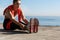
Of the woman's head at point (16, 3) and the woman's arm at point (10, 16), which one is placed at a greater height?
the woman's head at point (16, 3)

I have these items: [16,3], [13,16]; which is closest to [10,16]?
[13,16]

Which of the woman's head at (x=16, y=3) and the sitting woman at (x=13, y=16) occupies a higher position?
the woman's head at (x=16, y=3)

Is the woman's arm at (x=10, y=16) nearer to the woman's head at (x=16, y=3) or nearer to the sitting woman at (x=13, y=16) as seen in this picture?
the sitting woman at (x=13, y=16)

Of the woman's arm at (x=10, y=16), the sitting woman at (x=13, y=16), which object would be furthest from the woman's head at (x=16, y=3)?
the woman's arm at (x=10, y=16)

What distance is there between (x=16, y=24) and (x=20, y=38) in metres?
1.51

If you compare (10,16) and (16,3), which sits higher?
(16,3)

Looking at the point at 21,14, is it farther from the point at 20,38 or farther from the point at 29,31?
the point at 20,38

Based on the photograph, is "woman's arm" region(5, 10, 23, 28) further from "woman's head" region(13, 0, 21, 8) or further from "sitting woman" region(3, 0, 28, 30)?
"woman's head" region(13, 0, 21, 8)

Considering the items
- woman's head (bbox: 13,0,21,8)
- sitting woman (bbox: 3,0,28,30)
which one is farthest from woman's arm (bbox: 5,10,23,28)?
woman's head (bbox: 13,0,21,8)

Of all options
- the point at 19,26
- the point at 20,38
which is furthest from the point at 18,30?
the point at 20,38

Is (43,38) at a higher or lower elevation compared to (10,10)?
lower

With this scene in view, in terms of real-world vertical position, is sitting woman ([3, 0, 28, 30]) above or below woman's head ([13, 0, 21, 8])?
below

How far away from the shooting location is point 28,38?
7.90 metres

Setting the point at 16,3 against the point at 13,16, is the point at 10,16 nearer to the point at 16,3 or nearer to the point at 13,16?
the point at 13,16
